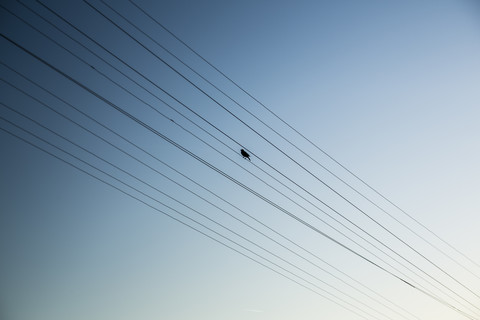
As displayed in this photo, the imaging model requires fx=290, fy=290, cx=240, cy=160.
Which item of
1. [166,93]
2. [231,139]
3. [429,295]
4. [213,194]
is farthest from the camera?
[429,295]

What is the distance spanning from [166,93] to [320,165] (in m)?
5.32

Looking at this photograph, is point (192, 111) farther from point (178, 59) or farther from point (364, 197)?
point (364, 197)

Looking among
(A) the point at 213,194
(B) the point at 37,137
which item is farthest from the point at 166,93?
(B) the point at 37,137

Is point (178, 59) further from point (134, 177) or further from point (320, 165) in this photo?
point (320, 165)

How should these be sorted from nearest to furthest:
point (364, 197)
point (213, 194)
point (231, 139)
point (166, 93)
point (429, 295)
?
1. point (166, 93)
2. point (231, 139)
3. point (213, 194)
4. point (364, 197)
5. point (429, 295)

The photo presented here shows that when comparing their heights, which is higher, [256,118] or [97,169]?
[256,118]

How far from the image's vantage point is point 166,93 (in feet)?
24.6

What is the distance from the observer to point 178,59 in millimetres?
7965

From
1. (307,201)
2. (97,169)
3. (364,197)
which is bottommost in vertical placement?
Answer: (97,169)

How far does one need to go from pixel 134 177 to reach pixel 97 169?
3.92ft

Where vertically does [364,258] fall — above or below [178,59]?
below

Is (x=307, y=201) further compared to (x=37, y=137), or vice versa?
(x=307, y=201)

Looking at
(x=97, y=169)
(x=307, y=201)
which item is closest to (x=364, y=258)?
(x=307, y=201)

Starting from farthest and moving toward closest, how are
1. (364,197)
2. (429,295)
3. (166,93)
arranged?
(429,295), (364,197), (166,93)
